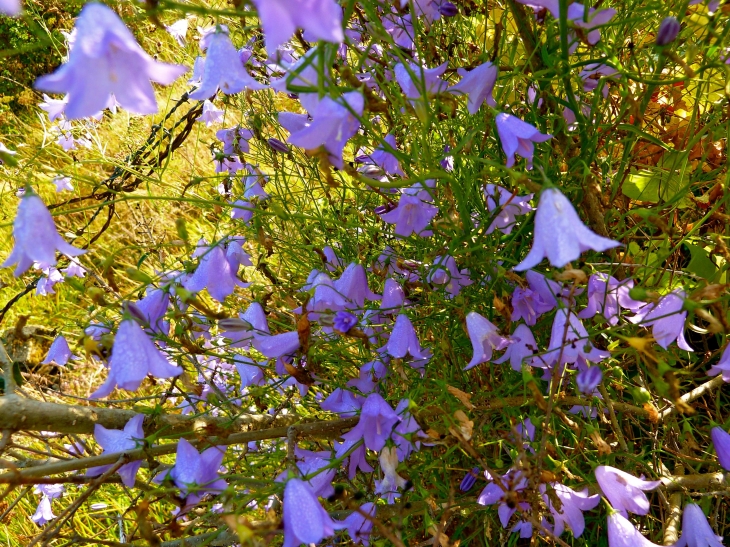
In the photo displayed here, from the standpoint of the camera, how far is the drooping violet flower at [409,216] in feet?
3.06

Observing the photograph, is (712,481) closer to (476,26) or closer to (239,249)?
(239,249)

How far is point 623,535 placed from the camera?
0.79m

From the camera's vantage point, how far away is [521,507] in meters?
0.83

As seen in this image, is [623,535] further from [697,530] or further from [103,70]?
[103,70]

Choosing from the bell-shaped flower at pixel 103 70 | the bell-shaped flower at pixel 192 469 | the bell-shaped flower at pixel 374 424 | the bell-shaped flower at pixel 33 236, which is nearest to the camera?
the bell-shaped flower at pixel 103 70

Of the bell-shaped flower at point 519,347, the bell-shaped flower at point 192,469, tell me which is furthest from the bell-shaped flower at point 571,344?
the bell-shaped flower at point 192,469

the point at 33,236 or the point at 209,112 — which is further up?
the point at 209,112

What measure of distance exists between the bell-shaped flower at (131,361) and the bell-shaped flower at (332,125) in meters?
0.30

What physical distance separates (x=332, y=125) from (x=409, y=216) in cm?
37

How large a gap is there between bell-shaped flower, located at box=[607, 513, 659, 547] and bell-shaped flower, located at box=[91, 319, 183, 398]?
61 centimetres

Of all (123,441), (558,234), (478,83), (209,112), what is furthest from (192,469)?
(209,112)

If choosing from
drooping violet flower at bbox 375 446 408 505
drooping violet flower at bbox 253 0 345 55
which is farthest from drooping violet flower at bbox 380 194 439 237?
drooping violet flower at bbox 253 0 345 55

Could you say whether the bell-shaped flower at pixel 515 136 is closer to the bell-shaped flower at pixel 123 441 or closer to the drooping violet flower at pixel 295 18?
the drooping violet flower at pixel 295 18

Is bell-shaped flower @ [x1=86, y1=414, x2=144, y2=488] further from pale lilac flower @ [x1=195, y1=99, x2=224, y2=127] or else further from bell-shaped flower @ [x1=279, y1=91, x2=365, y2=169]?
pale lilac flower @ [x1=195, y1=99, x2=224, y2=127]
